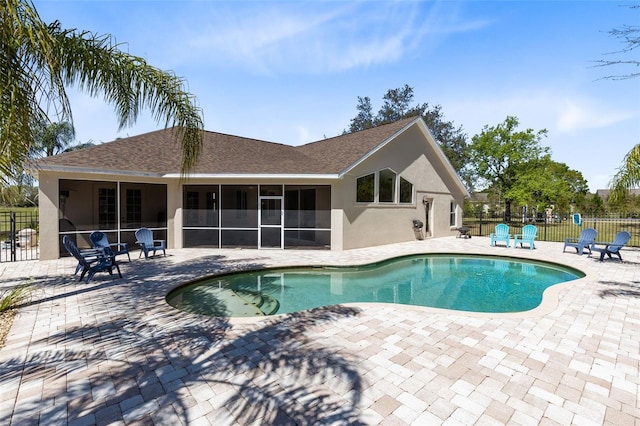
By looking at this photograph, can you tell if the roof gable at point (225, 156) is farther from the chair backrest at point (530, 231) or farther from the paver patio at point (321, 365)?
the paver patio at point (321, 365)

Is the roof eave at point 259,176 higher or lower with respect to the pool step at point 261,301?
higher

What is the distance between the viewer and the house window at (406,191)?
1683 cm

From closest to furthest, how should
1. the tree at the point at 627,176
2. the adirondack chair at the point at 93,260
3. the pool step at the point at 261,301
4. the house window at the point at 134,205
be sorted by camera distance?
the pool step at the point at 261,301, the adirondack chair at the point at 93,260, the tree at the point at 627,176, the house window at the point at 134,205

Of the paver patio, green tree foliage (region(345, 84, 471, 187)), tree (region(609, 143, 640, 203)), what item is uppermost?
green tree foliage (region(345, 84, 471, 187))

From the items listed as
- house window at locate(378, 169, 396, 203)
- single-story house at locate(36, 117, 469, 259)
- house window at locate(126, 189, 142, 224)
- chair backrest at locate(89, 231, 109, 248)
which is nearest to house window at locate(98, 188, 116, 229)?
single-story house at locate(36, 117, 469, 259)

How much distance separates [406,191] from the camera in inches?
674

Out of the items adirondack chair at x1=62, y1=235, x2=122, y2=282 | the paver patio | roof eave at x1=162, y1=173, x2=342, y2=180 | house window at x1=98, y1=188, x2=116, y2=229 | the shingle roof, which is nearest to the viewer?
the paver patio

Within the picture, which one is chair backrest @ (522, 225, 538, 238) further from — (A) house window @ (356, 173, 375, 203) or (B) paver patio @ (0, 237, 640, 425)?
(B) paver patio @ (0, 237, 640, 425)

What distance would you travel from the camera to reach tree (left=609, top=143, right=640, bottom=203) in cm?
792

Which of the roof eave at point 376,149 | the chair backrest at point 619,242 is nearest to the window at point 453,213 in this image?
the roof eave at point 376,149

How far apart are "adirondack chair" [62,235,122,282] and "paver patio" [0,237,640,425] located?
1145 mm

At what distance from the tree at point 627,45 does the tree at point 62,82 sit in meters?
8.38

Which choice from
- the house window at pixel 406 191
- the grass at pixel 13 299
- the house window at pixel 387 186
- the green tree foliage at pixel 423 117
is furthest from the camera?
the green tree foliage at pixel 423 117

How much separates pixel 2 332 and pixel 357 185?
40.3 ft
